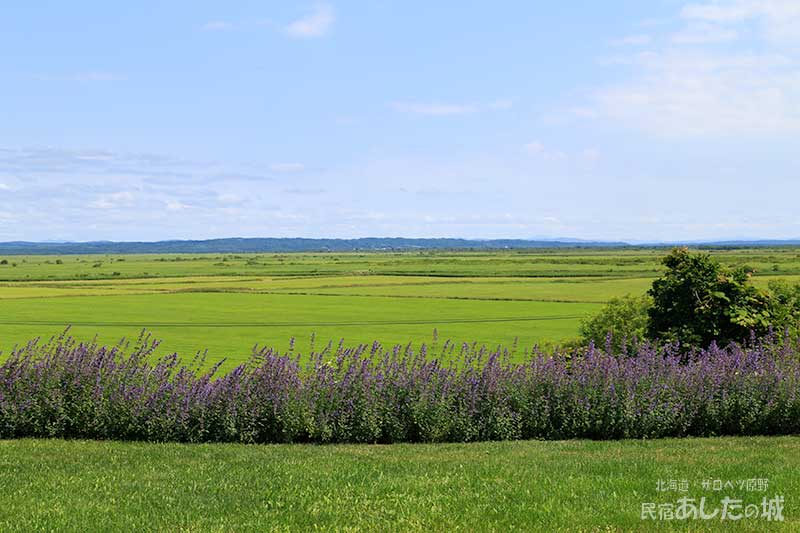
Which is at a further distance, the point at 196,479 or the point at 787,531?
the point at 196,479

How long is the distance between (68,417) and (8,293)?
67.8 meters

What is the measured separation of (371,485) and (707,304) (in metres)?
11.1

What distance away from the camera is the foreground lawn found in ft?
24.1

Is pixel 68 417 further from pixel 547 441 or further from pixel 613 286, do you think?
pixel 613 286

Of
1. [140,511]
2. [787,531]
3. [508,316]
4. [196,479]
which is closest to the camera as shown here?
[787,531]

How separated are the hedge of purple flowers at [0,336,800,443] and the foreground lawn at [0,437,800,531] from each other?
2.29 feet

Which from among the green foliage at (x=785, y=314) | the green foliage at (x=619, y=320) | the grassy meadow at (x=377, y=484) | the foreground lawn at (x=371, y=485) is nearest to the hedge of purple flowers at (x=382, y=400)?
the grassy meadow at (x=377, y=484)

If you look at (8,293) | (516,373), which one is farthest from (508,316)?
(8,293)

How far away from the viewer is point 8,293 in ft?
237

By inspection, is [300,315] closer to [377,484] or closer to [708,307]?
[708,307]

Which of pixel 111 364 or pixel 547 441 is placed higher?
pixel 111 364

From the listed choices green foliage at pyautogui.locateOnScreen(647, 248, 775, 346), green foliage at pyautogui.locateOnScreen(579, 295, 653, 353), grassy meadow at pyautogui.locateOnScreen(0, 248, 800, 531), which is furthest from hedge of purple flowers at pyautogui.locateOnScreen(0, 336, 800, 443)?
green foliage at pyautogui.locateOnScreen(579, 295, 653, 353)

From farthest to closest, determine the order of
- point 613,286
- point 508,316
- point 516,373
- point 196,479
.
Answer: point 613,286, point 508,316, point 516,373, point 196,479

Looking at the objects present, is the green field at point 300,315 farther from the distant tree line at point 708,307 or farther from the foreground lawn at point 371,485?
the foreground lawn at point 371,485
